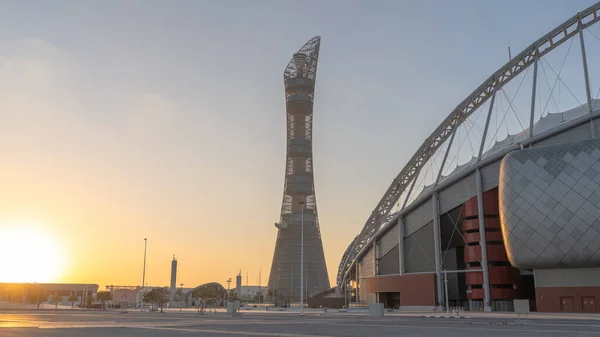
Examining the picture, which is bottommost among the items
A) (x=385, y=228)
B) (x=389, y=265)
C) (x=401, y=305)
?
(x=401, y=305)

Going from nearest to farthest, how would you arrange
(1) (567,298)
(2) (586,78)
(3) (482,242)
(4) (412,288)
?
(1) (567,298) < (2) (586,78) < (3) (482,242) < (4) (412,288)

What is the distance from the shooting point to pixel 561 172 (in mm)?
62625

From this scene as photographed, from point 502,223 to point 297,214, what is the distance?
5461cm

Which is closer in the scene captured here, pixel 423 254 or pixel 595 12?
pixel 595 12

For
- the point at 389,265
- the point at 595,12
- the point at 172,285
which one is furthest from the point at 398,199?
the point at 172,285

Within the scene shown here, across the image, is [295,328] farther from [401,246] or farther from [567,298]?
[401,246]

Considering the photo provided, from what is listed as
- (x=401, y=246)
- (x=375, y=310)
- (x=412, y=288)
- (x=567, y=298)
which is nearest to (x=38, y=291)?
(x=401, y=246)

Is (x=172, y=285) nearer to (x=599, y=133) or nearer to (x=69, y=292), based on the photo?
(x=69, y=292)

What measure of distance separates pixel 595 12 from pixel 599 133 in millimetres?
15448

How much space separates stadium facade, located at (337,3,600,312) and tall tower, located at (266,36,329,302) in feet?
69.7

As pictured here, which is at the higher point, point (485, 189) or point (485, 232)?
point (485, 189)

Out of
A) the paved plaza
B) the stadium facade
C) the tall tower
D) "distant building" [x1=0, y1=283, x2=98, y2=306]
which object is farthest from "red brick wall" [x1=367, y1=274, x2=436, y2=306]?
"distant building" [x1=0, y1=283, x2=98, y2=306]

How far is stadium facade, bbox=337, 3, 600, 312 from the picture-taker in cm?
6116

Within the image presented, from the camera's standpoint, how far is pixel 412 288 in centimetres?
7869
